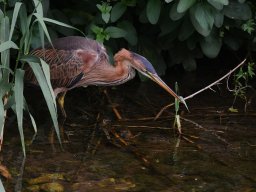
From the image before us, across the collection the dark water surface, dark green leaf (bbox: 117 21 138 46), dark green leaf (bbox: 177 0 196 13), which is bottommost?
the dark water surface

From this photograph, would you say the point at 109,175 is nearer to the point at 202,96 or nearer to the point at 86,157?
the point at 86,157

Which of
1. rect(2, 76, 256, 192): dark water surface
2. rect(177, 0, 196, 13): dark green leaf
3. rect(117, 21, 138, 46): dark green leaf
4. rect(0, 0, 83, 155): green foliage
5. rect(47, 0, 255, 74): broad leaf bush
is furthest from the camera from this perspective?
rect(117, 21, 138, 46): dark green leaf

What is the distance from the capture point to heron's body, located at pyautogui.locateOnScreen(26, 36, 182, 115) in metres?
5.29

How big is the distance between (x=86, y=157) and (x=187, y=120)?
1060mm

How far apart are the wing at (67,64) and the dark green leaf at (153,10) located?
53 centimetres

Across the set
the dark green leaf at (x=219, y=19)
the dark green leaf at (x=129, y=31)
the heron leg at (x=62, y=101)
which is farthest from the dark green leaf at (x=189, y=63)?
the heron leg at (x=62, y=101)

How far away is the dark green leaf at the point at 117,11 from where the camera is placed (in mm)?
5551

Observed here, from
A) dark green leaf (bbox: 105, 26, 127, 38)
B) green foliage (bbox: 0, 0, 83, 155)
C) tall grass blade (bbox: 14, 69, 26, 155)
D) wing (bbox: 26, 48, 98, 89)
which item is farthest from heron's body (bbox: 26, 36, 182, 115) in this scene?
tall grass blade (bbox: 14, 69, 26, 155)

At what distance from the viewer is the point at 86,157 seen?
4.58 metres

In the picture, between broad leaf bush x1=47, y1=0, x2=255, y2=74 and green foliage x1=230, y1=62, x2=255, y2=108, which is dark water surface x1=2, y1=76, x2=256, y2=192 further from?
broad leaf bush x1=47, y1=0, x2=255, y2=74

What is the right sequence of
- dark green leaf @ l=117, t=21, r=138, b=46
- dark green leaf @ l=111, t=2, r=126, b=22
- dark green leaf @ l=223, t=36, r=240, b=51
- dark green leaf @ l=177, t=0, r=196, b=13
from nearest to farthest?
dark green leaf @ l=177, t=0, r=196, b=13 < dark green leaf @ l=111, t=2, r=126, b=22 < dark green leaf @ l=117, t=21, r=138, b=46 < dark green leaf @ l=223, t=36, r=240, b=51

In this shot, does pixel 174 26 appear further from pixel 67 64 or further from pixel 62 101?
pixel 62 101

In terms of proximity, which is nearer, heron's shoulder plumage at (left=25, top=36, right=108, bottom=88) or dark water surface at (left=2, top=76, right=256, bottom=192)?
dark water surface at (left=2, top=76, right=256, bottom=192)

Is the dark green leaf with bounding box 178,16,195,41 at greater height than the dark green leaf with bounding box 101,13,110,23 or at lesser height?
lesser
